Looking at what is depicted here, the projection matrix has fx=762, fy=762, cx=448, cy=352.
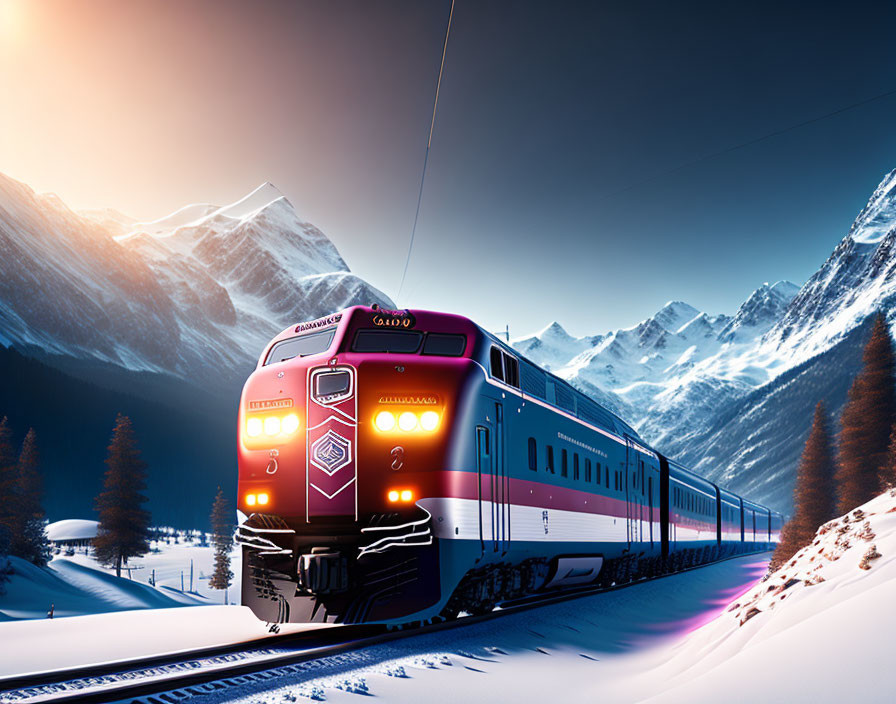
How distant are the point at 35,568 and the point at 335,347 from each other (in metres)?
62.2

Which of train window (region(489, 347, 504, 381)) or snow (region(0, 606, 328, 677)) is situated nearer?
snow (region(0, 606, 328, 677))

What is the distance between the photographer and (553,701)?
862 cm

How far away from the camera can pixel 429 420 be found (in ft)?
39.9

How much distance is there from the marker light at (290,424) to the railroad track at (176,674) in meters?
3.23

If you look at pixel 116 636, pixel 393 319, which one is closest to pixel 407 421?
pixel 393 319

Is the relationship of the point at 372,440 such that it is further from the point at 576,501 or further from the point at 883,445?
the point at 883,445

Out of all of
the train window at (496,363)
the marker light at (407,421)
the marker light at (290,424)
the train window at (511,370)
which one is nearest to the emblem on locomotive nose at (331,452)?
the marker light at (290,424)

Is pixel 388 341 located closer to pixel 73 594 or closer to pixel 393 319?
pixel 393 319

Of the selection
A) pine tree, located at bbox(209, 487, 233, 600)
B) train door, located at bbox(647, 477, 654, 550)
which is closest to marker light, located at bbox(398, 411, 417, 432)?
train door, located at bbox(647, 477, 654, 550)

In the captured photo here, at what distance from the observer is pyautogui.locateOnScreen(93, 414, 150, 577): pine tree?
222ft

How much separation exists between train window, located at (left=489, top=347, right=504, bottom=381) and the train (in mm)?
48

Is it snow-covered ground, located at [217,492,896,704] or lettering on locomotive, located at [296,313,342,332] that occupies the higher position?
lettering on locomotive, located at [296,313,342,332]

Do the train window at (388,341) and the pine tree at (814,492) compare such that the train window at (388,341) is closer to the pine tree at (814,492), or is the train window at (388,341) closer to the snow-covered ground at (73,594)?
the snow-covered ground at (73,594)

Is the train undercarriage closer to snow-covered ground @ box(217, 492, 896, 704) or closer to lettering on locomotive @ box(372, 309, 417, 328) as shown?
snow-covered ground @ box(217, 492, 896, 704)
